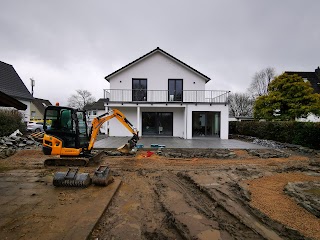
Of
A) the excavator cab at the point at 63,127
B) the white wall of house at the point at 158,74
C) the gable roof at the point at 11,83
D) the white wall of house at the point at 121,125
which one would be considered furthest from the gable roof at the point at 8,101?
the gable roof at the point at 11,83

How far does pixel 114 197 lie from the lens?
527 centimetres

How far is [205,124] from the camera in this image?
19.7 meters

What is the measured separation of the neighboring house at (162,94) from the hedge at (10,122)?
23.7 feet

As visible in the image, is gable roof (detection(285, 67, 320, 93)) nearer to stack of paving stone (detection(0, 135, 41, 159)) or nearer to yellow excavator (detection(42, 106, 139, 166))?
yellow excavator (detection(42, 106, 139, 166))

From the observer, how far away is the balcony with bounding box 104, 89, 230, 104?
19.4 m

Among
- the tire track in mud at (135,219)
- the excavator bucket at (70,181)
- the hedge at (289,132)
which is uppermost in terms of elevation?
the hedge at (289,132)

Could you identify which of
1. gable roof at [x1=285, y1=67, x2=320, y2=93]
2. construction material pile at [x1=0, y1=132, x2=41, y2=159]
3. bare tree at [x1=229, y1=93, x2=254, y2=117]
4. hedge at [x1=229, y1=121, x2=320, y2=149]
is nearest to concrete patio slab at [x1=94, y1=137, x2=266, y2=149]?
hedge at [x1=229, y1=121, x2=320, y2=149]

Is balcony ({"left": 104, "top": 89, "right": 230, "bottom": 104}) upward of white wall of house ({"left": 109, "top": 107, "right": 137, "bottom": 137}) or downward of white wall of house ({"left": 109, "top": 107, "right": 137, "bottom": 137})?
upward

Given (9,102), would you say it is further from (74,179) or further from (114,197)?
(114,197)

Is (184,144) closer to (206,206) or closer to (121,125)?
(121,125)

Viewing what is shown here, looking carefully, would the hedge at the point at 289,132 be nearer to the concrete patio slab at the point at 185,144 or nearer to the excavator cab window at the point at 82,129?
the concrete patio slab at the point at 185,144

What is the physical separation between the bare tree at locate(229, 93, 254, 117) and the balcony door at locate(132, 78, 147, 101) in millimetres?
39466

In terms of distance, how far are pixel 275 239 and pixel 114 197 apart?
11.6ft

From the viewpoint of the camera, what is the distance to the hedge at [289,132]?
41.1 feet
